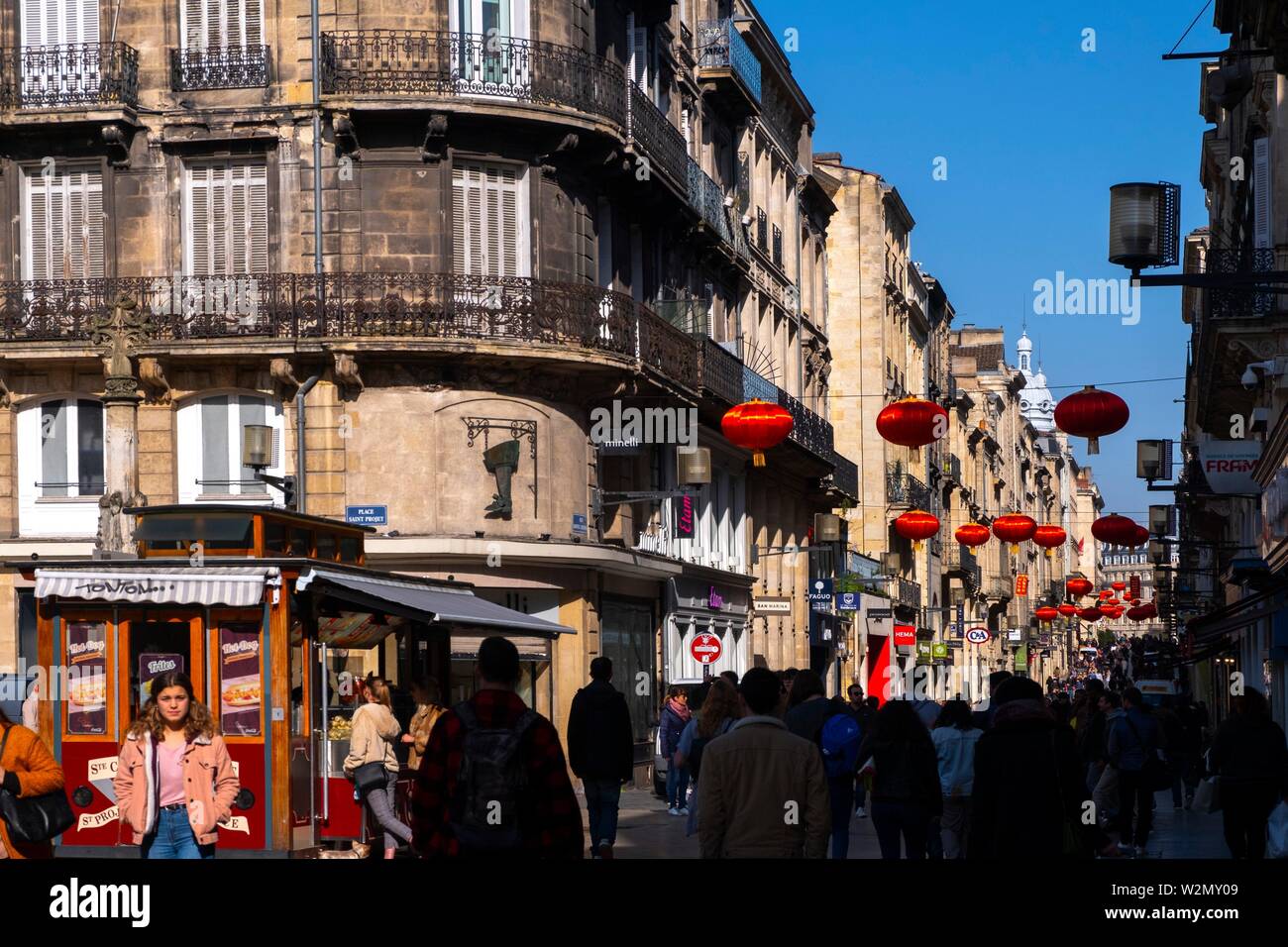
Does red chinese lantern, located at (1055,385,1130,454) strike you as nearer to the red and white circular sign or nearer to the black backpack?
the red and white circular sign

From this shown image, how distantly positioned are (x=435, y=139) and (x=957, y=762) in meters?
16.4

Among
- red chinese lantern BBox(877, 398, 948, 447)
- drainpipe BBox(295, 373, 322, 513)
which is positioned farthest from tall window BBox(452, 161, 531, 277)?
red chinese lantern BBox(877, 398, 948, 447)

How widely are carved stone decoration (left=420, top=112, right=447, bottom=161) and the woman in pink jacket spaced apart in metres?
18.9

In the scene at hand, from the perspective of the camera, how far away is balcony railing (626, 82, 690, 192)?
3372cm

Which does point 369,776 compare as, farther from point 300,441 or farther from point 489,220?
point 489,220

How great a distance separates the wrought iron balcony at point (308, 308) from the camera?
101 ft

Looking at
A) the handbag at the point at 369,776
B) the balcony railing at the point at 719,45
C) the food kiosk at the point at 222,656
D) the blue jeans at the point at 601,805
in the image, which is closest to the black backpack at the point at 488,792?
the blue jeans at the point at 601,805

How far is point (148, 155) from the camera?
1240 inches

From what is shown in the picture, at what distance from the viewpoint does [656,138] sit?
3531cm

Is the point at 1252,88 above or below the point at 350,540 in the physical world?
above

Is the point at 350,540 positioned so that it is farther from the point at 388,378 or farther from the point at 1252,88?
the point at 1252,88
